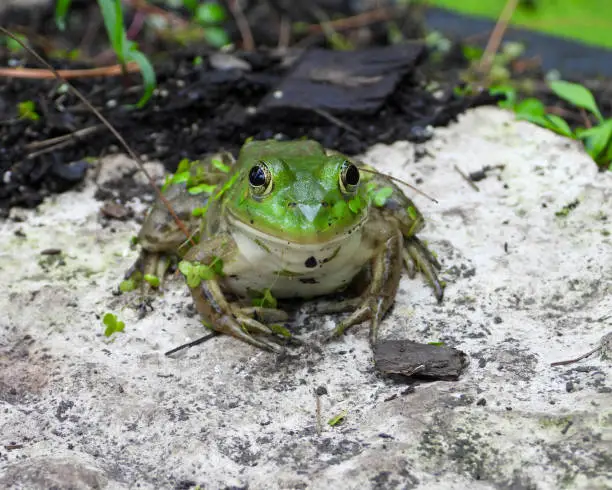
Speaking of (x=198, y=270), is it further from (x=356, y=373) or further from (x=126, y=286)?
(x=356, y=373)

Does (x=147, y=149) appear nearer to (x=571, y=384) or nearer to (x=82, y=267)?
(x=82, y=267)

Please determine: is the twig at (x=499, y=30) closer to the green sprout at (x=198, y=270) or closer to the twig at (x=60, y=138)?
the twig at (x=60, y=138)

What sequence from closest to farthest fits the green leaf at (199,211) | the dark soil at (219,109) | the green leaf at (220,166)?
the green leaf at (199,211), the green leaf at (220,166), the dark soil at (219,109)

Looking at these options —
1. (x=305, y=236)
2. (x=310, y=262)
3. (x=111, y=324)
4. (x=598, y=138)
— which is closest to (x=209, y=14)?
(x=598, y=138)

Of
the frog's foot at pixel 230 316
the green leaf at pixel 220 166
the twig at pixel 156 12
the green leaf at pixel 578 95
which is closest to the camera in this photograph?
the frog's foot at pixel 230 316

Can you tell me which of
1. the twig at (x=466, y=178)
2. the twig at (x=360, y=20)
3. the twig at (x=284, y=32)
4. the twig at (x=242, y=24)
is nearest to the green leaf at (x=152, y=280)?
the twig at (x=466, y=178)

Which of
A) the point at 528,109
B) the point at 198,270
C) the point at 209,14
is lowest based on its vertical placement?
the point at 209,14
